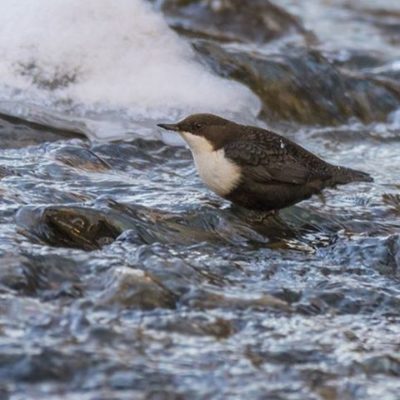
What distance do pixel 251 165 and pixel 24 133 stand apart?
1805 millimetres

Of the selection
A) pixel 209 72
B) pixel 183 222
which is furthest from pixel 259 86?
pixel 183 222

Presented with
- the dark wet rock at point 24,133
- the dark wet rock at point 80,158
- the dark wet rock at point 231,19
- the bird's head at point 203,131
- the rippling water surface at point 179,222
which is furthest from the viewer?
the dark wet rock at point 231,19

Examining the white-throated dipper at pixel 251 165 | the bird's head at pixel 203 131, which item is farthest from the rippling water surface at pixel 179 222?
the bird's head at pixel 203 131

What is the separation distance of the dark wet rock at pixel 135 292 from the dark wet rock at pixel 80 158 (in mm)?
2125

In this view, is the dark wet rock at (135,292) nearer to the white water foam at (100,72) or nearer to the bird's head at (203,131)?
the bird's head at (203,131)

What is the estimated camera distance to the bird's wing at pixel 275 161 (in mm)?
6748

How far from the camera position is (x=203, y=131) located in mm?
6820

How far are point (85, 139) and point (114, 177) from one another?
863mm

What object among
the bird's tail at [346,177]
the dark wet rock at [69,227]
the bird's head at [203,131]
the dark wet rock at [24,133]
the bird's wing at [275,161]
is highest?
the bird's head at [203,131]

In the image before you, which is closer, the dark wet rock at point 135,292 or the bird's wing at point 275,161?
the dark wet rock at point 135,292

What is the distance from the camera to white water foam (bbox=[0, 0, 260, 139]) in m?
8.34

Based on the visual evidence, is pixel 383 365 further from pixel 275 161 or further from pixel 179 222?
pixel 275 161

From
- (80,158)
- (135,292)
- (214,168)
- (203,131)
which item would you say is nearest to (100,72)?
(80,158)

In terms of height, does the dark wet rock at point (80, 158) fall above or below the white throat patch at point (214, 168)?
below
